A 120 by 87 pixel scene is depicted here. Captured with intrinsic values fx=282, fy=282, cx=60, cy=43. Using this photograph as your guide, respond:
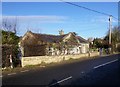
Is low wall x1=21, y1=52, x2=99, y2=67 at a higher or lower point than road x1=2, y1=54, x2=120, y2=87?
higher

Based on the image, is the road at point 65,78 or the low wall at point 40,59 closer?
the road at point 65,78

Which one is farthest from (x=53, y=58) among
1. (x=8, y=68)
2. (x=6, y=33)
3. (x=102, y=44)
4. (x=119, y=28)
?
(x=119, y=28)

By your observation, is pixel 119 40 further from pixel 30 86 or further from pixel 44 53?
pixel 30 86

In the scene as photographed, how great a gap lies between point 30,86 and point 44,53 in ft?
67.3

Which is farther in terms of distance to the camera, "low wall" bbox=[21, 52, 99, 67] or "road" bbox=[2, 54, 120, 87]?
"low wall" bbox=[21, 52, 99, 67]

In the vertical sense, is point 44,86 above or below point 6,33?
below

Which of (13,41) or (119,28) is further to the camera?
(119,28)

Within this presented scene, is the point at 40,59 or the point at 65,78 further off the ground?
the point at 40,59

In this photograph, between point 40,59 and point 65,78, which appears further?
point 40,59

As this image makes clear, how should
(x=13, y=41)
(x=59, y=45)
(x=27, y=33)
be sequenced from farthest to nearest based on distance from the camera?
(x=27, y=33)
(x=59, y=45)
(x=13, y=41)

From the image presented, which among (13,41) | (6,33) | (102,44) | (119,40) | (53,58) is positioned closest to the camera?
(13,41)

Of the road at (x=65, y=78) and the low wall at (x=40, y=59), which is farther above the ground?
the low wall at (x=40, y=59)

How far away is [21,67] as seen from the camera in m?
26.0

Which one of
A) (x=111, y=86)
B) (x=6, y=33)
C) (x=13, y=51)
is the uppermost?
(x=6, y=33)
